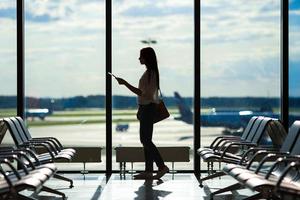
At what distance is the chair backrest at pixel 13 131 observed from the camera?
20.0 ft

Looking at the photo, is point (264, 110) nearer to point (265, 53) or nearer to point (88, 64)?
point (265, 53)

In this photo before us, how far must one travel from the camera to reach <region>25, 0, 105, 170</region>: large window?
26.7ft

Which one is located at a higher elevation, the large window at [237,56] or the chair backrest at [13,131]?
the large window at [237,56]

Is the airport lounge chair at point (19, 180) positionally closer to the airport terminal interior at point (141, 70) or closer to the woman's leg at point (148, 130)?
the woman's leg at point (148, 130)

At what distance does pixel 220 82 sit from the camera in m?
8.16

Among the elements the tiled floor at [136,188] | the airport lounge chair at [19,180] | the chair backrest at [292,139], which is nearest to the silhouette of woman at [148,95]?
the tiled floor at [136,188]

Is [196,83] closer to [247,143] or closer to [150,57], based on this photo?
[150,57]

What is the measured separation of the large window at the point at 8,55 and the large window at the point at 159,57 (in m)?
1.27

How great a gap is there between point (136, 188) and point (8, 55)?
2.64m

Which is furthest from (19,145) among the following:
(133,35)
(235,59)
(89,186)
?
(235,59)

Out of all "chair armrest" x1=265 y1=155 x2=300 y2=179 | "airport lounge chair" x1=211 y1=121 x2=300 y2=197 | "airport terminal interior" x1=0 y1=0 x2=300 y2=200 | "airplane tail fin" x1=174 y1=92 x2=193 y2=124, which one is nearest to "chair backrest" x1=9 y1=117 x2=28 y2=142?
"airport terminal interior" x1=0 y1=0 x2=300 y2=200

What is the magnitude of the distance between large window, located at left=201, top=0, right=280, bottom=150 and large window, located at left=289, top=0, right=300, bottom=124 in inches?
7.0

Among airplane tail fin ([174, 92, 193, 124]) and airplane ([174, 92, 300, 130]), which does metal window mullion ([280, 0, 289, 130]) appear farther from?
airplane tail fin ([174, 92, 193, 124])

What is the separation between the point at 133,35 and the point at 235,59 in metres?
1.33
